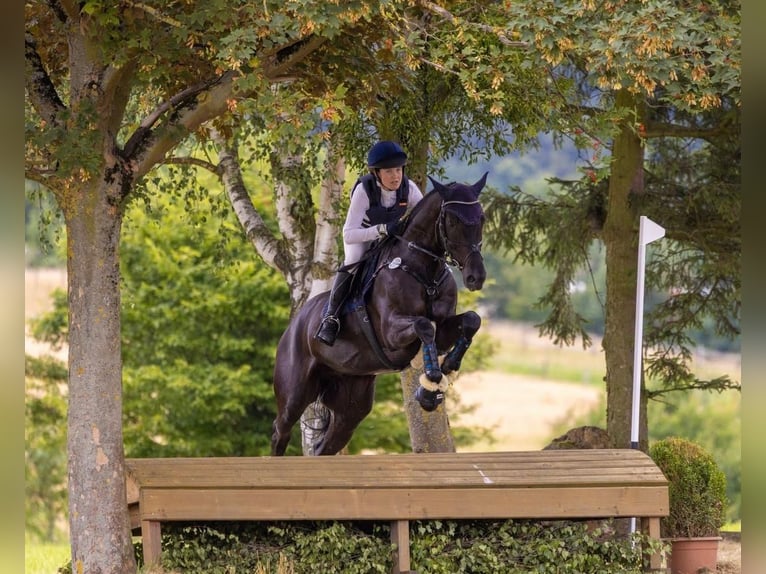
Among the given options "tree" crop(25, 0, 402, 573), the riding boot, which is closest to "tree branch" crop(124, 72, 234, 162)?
"tree" crop(25, 0, 402, 573)

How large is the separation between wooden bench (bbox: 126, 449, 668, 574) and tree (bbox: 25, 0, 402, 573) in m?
0.31

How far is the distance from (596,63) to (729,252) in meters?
5.74

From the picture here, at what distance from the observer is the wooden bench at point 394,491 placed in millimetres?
6051

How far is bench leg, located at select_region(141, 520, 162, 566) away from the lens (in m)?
6.06

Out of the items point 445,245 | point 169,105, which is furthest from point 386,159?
point 169,105

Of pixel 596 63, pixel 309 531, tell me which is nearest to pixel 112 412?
pixel 309 531

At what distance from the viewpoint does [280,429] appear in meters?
7.54

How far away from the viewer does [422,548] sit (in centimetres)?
620

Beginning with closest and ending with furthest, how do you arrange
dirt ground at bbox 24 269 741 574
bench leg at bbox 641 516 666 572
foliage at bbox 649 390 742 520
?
bench leg at bbox 641 516 666 572
foliage at bbox 649 390 742 520
dirt ground at bbox 24 269 741 574

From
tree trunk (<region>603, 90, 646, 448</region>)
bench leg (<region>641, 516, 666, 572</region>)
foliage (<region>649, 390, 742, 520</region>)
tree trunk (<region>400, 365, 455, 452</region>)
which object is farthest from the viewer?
foliage (<region>649, 390, 742, 520</region>)

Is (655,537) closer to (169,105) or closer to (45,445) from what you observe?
(169,105)

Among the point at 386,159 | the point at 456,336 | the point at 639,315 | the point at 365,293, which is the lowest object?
the point at 456,336

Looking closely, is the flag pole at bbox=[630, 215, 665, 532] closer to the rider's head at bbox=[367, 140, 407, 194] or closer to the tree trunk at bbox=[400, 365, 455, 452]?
the rider's head at bbox=[367, 140, 407, 194]

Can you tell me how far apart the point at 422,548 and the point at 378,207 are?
7.17 feet
